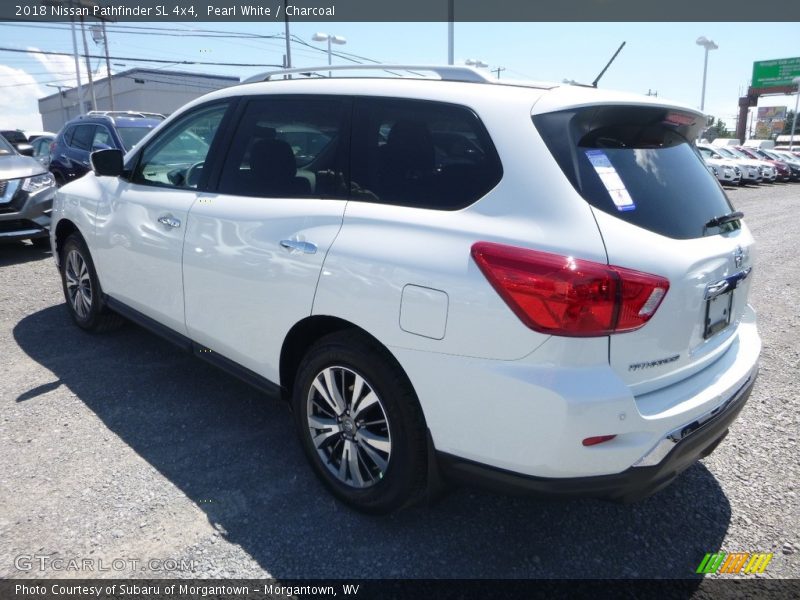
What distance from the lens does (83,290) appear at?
186 inches

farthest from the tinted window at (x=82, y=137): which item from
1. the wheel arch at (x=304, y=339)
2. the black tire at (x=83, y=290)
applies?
the wheel arch at (x=304, y=339)

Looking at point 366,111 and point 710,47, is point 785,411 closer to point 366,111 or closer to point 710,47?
point 366,111

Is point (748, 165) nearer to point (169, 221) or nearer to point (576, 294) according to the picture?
point (169, 221)

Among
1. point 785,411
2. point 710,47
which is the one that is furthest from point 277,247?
point 710,47

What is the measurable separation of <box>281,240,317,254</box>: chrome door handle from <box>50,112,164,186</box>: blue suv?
804 cm

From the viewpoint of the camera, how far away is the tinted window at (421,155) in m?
2.29

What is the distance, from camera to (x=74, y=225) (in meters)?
4.70

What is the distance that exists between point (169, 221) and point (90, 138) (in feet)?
26.9

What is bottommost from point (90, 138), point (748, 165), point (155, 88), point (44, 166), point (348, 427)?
point (748, 165)

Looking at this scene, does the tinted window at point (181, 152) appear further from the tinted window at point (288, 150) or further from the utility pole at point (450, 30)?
the utility pole at point (450, 30)

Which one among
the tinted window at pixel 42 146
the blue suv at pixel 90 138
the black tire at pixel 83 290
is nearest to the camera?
the black tire at pixel 83 290

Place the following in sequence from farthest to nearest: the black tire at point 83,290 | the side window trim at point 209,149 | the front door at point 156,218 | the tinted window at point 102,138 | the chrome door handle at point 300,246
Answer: the tinted window at point 102,138
the black tire at point 83,290
the front door at point 156,218
the side window trim at point 209,149
the chrome door handle at point 300,246

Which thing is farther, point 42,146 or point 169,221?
point 42,146

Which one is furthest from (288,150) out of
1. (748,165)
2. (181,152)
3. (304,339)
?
(748,165)
